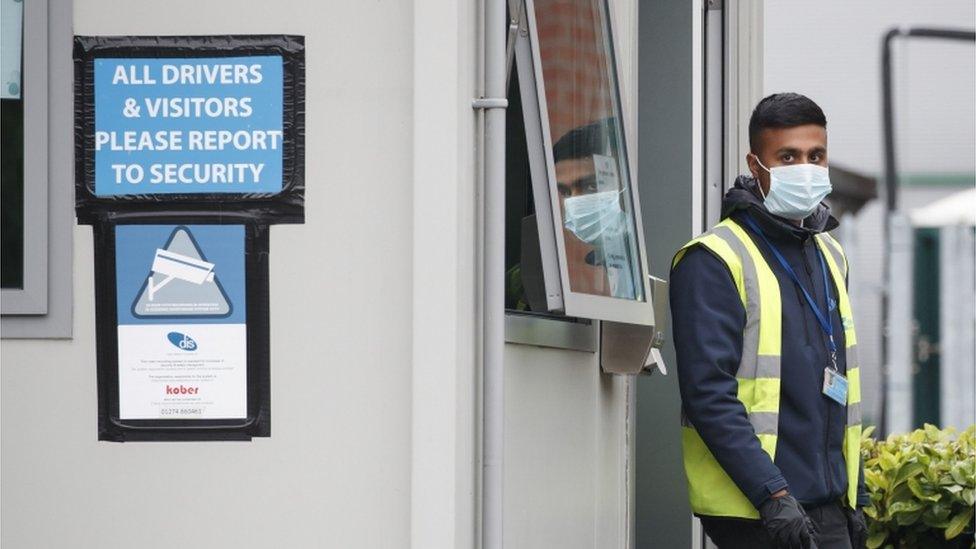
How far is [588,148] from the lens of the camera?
445cm

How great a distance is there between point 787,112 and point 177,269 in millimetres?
1791

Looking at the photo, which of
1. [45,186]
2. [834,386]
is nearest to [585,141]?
[834,386]

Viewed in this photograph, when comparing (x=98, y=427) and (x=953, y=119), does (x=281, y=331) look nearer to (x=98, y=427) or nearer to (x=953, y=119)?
(x=98, y=427)

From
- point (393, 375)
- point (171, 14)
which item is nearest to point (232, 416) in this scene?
point (393, 375)

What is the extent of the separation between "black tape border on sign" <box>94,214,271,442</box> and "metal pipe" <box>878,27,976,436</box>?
744cm

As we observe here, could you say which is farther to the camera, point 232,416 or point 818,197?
point 818,197

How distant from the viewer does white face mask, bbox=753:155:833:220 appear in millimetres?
4523

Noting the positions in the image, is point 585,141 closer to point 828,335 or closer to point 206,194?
point 828,335

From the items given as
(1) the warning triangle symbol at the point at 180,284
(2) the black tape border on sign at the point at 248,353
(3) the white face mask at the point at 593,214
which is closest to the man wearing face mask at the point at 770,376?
(3) the white face mask at the point at 593,214

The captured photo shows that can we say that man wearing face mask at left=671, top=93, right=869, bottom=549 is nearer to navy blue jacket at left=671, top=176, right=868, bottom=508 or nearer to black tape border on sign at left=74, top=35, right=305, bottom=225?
navy blue jacket at left=671, top=176, right=868, bottom=508

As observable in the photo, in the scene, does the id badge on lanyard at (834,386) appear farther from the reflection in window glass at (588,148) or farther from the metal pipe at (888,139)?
the metal pipe at (888,139)

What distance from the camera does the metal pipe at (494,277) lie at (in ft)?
12.2

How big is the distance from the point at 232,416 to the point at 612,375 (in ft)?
5.60

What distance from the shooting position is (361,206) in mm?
3703
